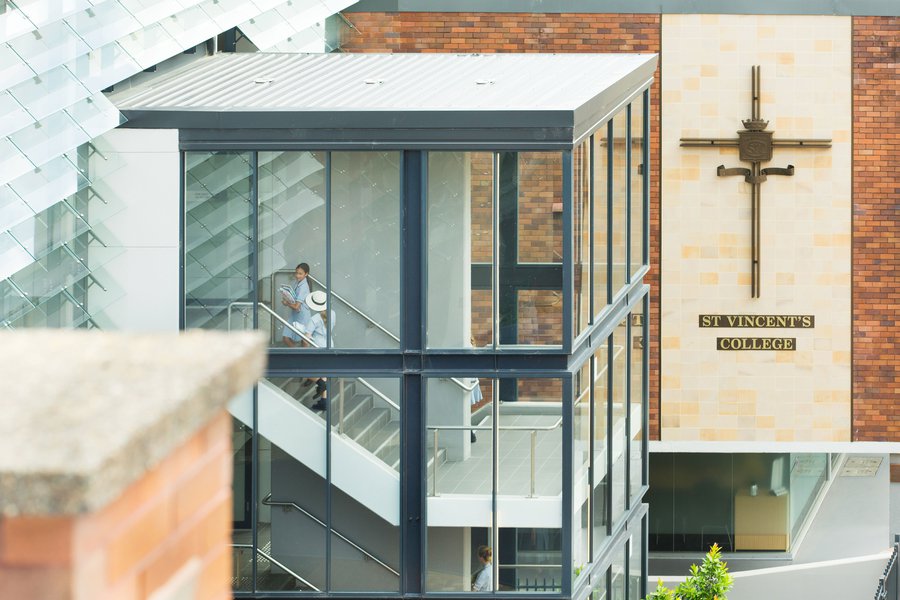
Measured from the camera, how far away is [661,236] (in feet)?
64.8

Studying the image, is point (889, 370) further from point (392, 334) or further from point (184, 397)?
point (184, 397)

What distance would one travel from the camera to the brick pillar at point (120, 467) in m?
1.63

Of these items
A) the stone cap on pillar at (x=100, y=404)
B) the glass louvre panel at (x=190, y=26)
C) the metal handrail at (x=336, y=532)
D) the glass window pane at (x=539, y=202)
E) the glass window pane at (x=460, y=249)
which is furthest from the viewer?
the glass louvre panel at (x=190, y=26)

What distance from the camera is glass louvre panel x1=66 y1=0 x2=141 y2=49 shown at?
12539 mm

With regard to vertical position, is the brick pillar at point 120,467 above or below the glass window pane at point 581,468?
above

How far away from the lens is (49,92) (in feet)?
39.7

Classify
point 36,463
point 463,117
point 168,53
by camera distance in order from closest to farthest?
point 36,463 < point 463,117 < point 168,53

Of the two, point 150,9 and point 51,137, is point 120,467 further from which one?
point 150,9

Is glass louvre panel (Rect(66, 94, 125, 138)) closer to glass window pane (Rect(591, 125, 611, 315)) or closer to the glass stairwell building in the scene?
the glass stairwell building

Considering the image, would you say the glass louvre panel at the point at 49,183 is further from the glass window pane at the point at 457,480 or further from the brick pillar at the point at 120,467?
the brick pillar at the point at 120,467

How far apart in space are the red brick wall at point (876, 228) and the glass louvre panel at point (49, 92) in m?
11.7

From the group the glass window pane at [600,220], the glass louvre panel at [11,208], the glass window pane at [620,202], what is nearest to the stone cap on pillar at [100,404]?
the glass louvre panel at [11,208]

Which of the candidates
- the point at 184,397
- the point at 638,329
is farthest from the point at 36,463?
the point at 638,329

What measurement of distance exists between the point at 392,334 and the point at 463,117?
6.66 feet
